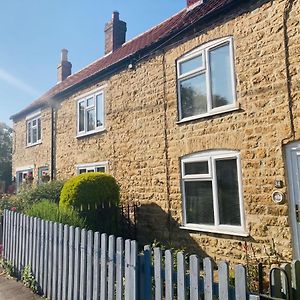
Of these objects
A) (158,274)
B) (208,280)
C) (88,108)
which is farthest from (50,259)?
(88,108)

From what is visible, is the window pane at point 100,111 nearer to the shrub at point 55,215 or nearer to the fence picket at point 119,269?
the shrub at point 55,215

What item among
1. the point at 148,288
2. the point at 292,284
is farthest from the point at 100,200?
the point at 292,284

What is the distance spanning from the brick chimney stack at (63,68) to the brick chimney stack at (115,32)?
16.8 feet

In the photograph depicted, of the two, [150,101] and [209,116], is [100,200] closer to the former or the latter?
[150,101]

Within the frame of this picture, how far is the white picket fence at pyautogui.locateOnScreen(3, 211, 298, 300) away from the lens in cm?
297

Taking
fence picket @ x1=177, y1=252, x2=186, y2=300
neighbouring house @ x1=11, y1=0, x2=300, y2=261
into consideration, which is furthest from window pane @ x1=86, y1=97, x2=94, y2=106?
fence picket @ x1=177, y1=252, x2=186, y2=300

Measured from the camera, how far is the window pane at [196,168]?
7.55 metres

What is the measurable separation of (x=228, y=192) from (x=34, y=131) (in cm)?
1334

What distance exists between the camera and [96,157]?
11.7 m

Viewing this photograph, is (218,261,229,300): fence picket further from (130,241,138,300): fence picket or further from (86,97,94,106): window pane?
(86,97,94,106): window pane

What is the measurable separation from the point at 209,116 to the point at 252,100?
44.9 inches

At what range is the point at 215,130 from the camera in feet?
24.1

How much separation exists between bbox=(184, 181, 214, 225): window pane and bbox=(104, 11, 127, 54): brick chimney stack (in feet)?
29.2

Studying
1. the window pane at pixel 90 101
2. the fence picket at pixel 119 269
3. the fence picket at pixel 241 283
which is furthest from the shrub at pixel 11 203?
the fence picket at pixel 241 283
